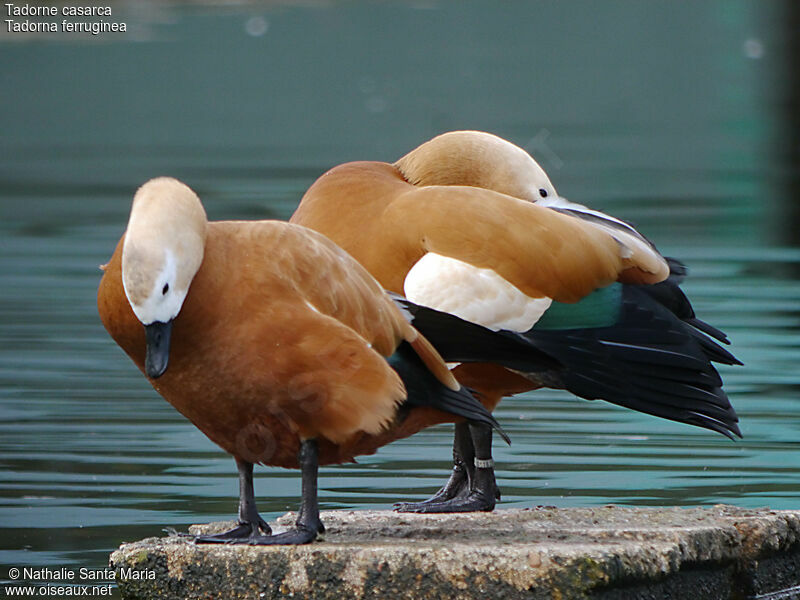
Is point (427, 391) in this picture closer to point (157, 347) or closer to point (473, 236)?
point (157, 347)

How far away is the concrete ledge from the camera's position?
204 inches

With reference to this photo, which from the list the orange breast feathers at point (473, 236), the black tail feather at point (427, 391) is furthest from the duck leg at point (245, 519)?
the orange breast feathers at point (473, 236)

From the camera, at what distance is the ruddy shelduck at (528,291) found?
20.5 feet

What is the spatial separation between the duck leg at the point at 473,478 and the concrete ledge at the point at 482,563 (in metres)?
0.46

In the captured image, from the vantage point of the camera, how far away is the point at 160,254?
15.9 feet

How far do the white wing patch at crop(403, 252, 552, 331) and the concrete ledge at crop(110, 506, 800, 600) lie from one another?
82 centimetres

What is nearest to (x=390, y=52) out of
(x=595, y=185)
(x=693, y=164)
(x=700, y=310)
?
(x=693, y=164)

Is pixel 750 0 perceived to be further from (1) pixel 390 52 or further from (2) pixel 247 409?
(2) pixel 247 409

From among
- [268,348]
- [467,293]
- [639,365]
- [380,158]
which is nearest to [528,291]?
[467,293]

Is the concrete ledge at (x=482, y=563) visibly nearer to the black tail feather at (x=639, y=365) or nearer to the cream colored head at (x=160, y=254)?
the black tail feather at (x=639, y=365)

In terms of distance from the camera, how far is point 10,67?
40.7 m

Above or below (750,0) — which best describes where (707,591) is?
below

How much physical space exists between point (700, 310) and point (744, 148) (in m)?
19.0

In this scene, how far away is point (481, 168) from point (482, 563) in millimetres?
2192
